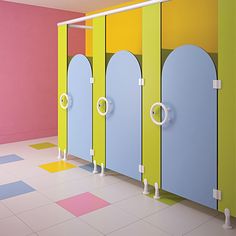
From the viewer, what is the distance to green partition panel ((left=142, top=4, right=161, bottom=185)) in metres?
3.09

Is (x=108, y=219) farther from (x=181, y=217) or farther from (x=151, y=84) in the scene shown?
(x=151, y=84)

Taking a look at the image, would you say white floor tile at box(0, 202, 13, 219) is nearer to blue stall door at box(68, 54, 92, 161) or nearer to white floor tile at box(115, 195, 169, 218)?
white floor tile at box(115, 195, 169, 218)

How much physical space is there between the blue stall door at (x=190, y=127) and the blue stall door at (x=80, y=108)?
51.7 inches

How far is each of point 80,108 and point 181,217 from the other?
2054 millimetres

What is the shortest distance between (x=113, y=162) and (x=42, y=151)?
6.00 feet

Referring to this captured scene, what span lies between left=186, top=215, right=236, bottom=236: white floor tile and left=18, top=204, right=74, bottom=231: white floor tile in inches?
42.5

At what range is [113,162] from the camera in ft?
12.3

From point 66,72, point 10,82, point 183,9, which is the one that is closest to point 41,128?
point 10,82

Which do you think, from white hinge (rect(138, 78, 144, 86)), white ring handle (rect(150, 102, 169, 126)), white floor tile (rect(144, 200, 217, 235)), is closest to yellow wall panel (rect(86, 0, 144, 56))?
white hinge (rect(138, 78, 144, 86))

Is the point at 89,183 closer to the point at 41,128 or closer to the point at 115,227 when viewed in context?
the point at 115,227

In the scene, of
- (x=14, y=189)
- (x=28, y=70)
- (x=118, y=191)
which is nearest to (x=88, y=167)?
(x=118, y=191)

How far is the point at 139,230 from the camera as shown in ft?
8.43

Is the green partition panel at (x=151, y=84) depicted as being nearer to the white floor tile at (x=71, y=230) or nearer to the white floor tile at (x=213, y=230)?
the white floor tile at (x=213, y=230)

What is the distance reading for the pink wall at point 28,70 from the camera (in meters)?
5.66
